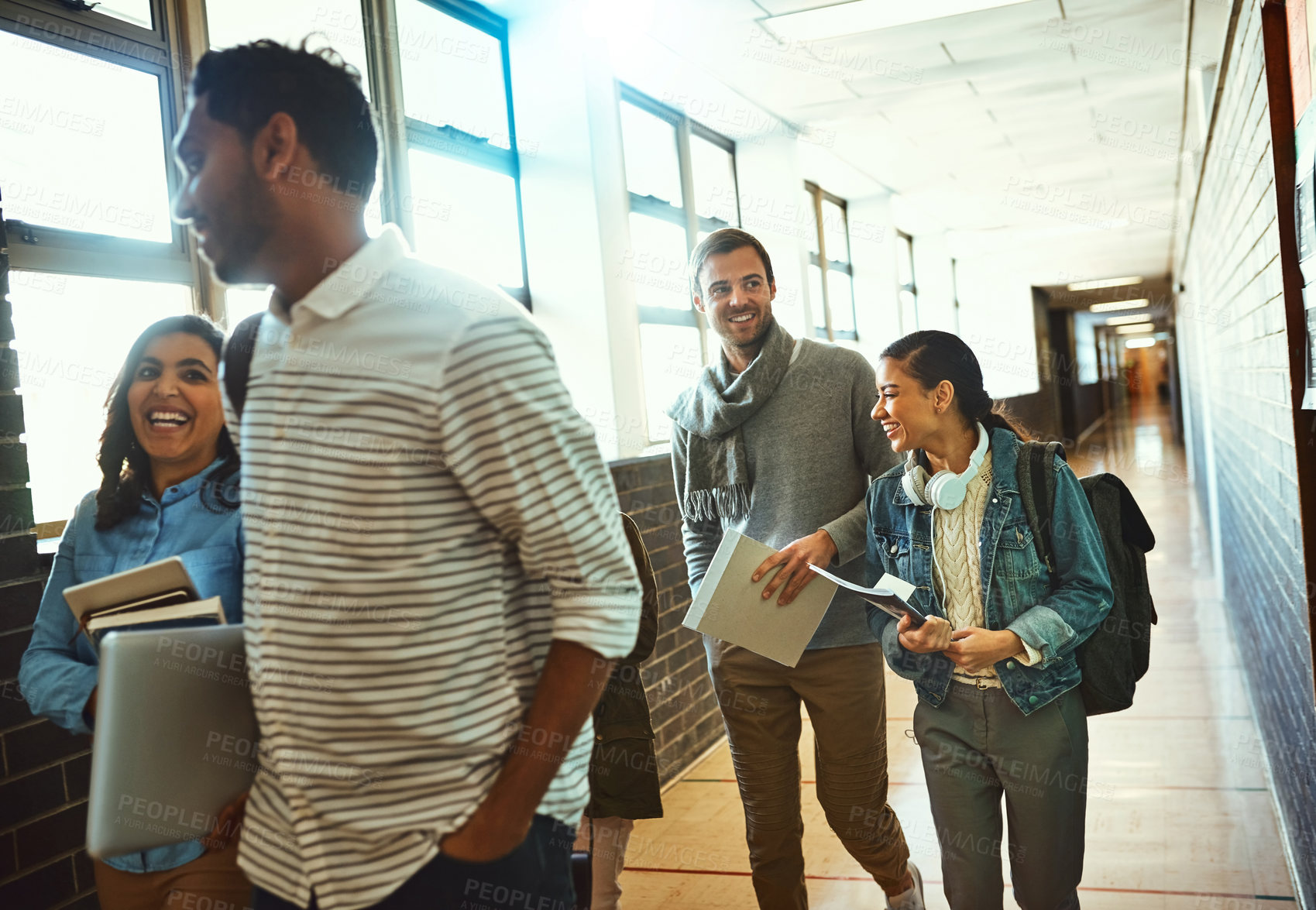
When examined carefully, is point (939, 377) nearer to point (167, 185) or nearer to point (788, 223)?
point (167, 185)

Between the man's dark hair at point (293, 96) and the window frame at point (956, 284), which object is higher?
the window frame at point (956, 284)

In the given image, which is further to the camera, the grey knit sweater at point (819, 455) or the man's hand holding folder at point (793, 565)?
the grey knit sweater at point (819, 455)

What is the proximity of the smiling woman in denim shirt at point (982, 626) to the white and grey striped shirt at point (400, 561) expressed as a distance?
111cm

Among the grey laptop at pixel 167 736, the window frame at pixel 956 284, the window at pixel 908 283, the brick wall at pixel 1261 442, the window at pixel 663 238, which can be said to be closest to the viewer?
the grey laptop at pixel 167 736

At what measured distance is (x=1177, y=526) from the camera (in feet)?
30.7

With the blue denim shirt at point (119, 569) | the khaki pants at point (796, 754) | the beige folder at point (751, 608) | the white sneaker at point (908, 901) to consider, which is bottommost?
the white sneaker at point (908, 901)

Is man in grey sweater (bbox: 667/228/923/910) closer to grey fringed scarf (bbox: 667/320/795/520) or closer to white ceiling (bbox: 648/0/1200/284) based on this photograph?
grey fringed scarf (bbox: 667/320/795/520)

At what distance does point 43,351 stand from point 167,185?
61 cm

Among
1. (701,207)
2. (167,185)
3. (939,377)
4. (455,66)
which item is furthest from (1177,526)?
(167,185)

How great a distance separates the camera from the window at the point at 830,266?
9281 mm

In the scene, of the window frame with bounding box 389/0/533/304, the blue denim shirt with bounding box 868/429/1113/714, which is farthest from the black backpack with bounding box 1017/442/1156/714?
the window frame with bounding box 389/0/533/304

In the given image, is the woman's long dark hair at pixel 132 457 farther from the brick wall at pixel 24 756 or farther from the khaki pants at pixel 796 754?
the khaki pants at pixel 796 754

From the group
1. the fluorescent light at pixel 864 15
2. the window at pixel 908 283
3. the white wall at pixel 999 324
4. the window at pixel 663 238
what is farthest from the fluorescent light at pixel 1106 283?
the fluorescent light at pixel 864 15

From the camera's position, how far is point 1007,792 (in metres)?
2.03
